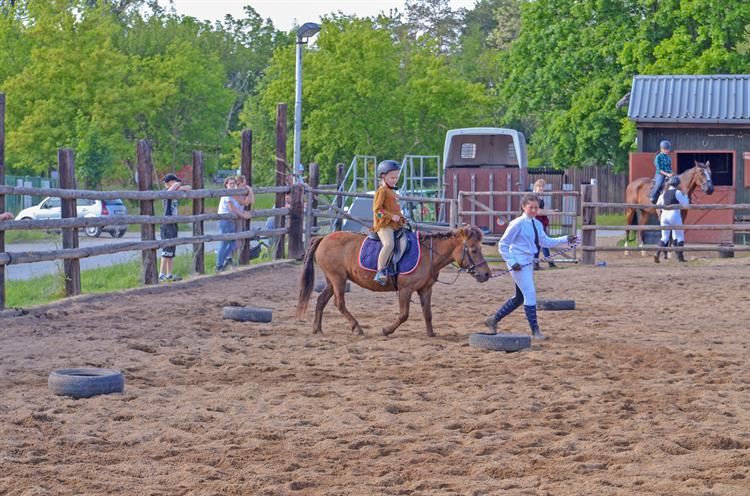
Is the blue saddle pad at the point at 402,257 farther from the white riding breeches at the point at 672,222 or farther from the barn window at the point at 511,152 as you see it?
the barn window at the point at 511,152

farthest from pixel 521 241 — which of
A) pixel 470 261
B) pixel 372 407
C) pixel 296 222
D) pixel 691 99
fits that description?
pixel 691 99

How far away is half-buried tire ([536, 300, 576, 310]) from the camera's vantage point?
13656mm

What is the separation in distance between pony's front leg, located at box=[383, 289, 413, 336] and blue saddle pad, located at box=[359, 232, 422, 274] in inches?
8.4

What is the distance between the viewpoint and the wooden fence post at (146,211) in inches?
623

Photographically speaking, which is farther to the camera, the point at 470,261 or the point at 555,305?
the point at 555,305

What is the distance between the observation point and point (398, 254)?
37.2 feet

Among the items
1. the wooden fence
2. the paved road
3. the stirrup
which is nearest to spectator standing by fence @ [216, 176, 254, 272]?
the wooden fence

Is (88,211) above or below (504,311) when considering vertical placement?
above

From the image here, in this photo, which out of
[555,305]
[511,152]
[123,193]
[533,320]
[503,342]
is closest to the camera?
[503,342]

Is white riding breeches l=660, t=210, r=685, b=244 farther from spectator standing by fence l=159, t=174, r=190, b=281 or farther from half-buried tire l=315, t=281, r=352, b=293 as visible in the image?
spectator standing by fence l=159, t=174, r=190, b=281

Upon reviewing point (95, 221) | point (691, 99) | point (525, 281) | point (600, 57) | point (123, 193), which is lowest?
point (525, 281)

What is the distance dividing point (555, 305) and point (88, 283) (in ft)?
24.0

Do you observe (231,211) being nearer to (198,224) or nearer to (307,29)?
(198,224)

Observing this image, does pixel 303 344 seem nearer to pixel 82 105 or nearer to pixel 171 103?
pixel 82 105
